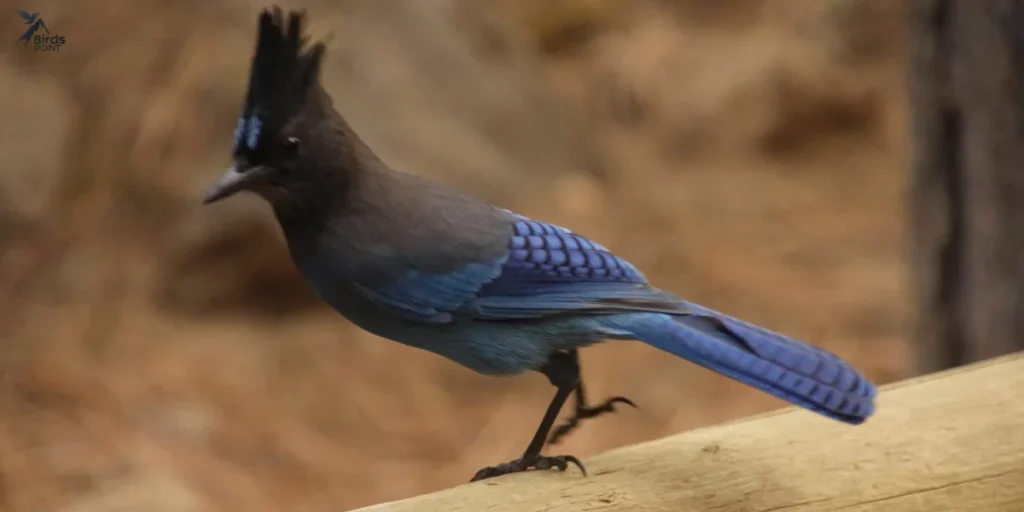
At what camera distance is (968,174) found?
89.8 inches

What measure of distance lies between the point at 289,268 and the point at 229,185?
204 cm

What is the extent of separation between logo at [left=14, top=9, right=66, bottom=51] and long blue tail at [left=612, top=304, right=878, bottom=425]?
1768 mm

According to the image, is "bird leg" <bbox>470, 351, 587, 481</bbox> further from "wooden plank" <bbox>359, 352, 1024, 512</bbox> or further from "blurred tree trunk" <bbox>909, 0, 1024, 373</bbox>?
"blurred tree trunk" <bbox>909, 0, 1024, 373</bbox>

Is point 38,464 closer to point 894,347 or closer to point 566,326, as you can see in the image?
point 566,326

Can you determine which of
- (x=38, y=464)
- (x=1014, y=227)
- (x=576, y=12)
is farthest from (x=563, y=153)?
(x=38, y=464)

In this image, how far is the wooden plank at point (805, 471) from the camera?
1.51 metres

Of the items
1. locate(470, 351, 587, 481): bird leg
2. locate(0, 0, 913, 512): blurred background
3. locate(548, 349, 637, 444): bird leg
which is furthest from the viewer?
locate(0, 0, 913, 512): blurred background

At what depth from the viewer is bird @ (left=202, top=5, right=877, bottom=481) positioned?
1.37m

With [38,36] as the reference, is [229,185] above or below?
below

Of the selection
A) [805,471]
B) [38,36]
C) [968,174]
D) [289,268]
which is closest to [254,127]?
[805,471]

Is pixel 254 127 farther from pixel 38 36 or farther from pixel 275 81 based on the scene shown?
pixel 38 36

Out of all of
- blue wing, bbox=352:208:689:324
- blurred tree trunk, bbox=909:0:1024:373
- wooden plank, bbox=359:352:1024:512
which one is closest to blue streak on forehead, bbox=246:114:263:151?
blue wing, bbox=352:208:689:324

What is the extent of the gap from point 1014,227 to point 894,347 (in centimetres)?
129

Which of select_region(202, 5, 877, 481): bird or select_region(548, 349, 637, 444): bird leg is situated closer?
select_region(202, 5, 877, 481): bird
